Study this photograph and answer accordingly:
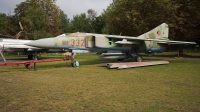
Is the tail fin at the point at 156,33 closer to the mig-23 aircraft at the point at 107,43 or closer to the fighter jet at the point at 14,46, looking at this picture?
the mig-23 aircraft at the point at 107,43

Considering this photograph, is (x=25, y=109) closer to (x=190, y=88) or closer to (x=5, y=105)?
(x=5, y=105)

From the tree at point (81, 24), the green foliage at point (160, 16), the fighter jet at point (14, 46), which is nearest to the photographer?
the fighter jet at point (14, 46)

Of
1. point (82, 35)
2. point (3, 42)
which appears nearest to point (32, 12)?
point (3, 42)

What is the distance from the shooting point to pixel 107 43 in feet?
41.5

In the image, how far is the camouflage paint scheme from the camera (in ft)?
35.3

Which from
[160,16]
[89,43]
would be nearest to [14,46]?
[89,43]

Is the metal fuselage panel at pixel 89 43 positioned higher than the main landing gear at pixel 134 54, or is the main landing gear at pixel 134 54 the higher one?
the metal fuselage panel at pixel 89 43

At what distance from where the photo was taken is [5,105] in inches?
157

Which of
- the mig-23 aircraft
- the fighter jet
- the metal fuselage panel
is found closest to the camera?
the mig-23 aircraft

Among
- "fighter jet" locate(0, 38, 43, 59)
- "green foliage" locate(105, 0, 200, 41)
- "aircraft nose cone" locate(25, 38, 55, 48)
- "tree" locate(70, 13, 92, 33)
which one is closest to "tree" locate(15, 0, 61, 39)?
"fighter jet" locate(0, 38, 43, 59)

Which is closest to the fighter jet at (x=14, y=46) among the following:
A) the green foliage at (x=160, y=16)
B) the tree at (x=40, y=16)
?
the tree at (x=40, y=16)

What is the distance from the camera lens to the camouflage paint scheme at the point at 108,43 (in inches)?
424

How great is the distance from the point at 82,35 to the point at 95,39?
951mm

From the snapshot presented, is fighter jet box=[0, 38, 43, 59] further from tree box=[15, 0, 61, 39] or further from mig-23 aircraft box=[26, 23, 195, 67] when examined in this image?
tree box=[15, 0, 61, 39]
